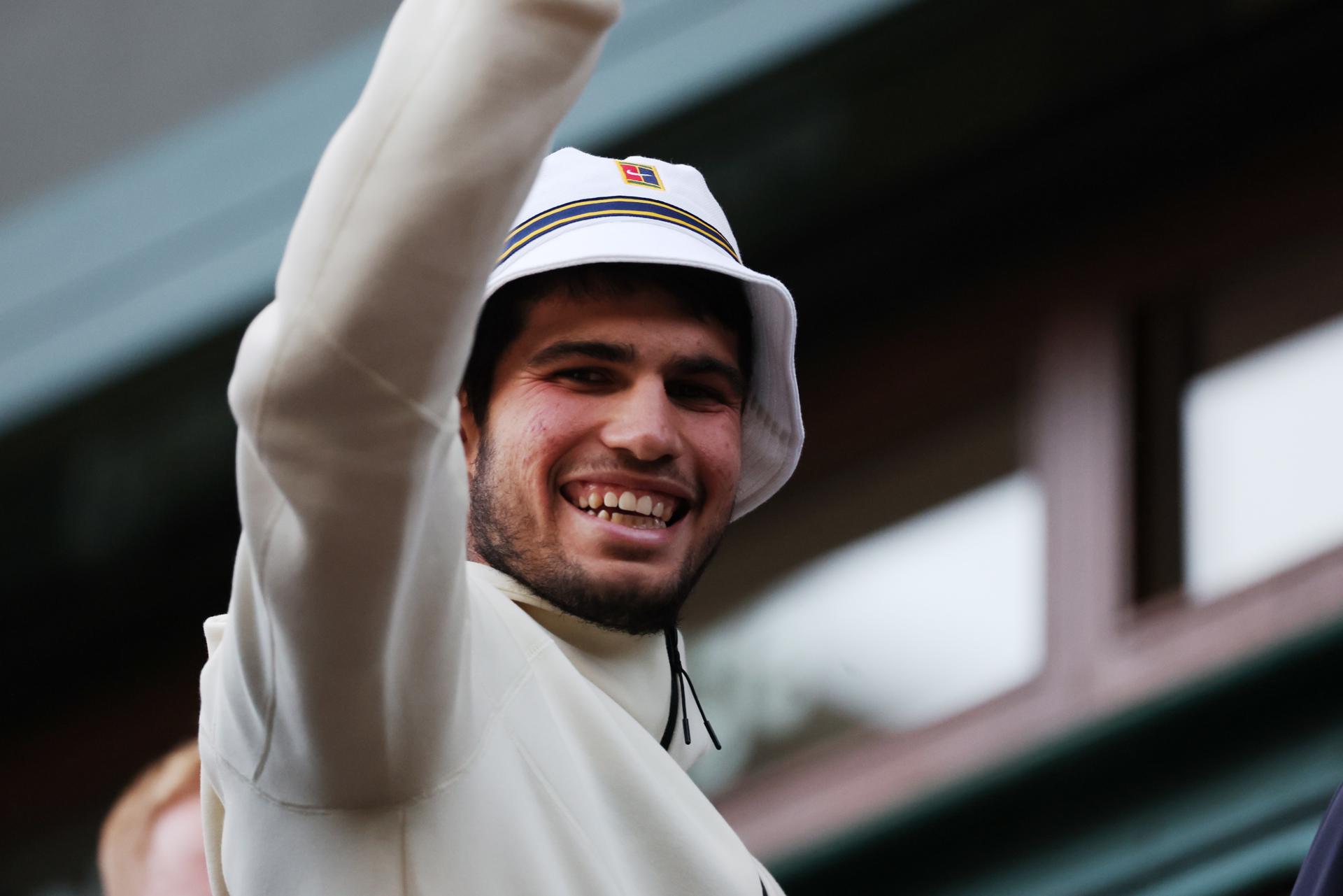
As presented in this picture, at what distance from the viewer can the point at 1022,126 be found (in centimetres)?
461

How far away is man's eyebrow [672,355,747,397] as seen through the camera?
1.66 m

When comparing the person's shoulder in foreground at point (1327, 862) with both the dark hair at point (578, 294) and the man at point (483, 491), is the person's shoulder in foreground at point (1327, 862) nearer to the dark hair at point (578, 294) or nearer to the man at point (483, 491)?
the man at point (483, 491)

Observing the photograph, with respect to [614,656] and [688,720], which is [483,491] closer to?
[614,656]

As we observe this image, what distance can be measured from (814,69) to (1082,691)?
150cm

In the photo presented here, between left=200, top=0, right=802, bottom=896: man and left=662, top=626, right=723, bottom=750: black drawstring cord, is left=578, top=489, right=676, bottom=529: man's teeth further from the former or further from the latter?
left=662, top=626, right=723, bottom=750: black drawstring cord

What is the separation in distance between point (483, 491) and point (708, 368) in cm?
22

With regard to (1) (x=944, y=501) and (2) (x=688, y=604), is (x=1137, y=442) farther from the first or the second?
(2) (x=688, y=604)

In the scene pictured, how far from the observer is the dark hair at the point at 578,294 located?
65.7 inches

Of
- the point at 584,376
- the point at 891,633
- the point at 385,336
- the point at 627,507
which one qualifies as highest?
the point at 891,633

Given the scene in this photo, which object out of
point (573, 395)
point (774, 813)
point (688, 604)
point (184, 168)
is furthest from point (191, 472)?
point (573, 395)

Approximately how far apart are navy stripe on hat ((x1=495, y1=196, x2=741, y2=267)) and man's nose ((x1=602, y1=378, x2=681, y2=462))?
0.17 meters

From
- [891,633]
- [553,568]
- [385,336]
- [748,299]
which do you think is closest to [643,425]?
[553,568]

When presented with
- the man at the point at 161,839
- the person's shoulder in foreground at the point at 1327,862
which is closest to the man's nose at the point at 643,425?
the person's shoulder in foreground at the point at 1327,862

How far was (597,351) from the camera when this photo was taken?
5.34 ft
